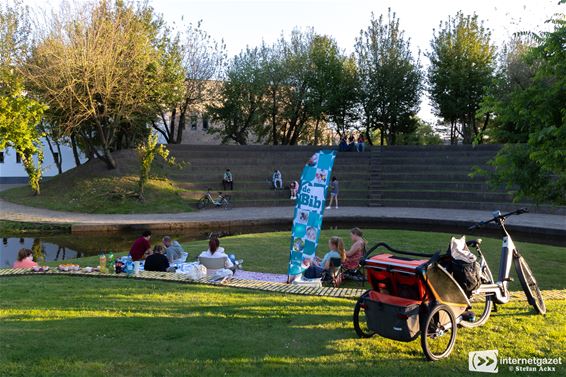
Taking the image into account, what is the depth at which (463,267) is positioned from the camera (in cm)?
550

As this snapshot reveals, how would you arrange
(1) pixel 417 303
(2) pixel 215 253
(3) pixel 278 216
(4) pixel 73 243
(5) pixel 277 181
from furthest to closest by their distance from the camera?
1. (5) pixel 277 181
2. (3) pixel 278 216
3. (4) pixel 73 243
4. (2) pixel 215 253
5. (1) pixel 417 303

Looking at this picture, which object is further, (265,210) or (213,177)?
(213,177)

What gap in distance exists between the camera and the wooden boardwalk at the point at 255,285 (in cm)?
775

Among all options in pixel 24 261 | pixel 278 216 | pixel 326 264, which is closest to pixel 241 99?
pixel 278 216

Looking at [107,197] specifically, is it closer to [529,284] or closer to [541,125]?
[541,125]

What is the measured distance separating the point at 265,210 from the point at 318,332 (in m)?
20.2

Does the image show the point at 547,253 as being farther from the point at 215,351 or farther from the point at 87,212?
the point at 87,212

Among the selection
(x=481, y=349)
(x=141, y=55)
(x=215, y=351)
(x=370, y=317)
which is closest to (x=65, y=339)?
(x=215, y=351)

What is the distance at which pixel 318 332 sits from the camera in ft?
19.3

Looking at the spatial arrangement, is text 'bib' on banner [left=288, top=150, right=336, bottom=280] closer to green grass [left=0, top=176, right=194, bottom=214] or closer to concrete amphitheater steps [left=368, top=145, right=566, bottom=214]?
green grass [left=0, top=176, right=194, bottom=214]

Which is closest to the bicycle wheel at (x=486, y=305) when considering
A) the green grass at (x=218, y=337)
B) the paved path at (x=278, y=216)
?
the green grass at (x=218, y=337)

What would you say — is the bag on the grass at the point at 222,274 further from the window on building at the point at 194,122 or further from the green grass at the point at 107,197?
the window on building at the point at 194,122

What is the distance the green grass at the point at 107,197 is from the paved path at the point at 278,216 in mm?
1181

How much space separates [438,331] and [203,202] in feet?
75.7
